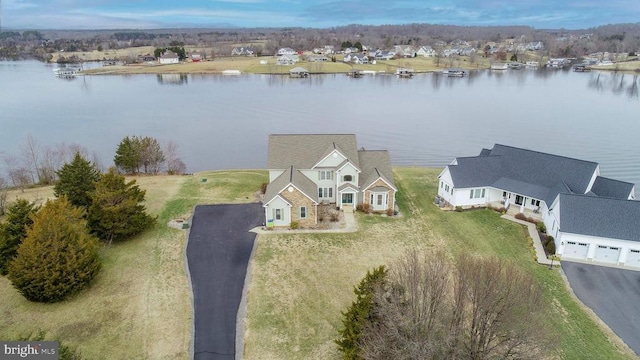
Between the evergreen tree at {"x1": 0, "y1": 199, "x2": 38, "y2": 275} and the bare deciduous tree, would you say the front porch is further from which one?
the evergreen tree at {"x1": 0, "y1": 199, "x2": 38, "y2": 275}

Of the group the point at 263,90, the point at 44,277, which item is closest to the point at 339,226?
the point at 44,277

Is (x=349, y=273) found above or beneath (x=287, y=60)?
beneath

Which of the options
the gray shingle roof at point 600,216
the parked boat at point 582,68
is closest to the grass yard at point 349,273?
the gray shingle roof at point 600,216

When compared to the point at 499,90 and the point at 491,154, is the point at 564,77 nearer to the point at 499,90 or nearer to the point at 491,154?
the point at 499,90

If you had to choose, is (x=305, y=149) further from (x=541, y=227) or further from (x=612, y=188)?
(x=612, y=188)

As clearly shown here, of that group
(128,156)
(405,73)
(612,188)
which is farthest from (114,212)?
(405,73)
